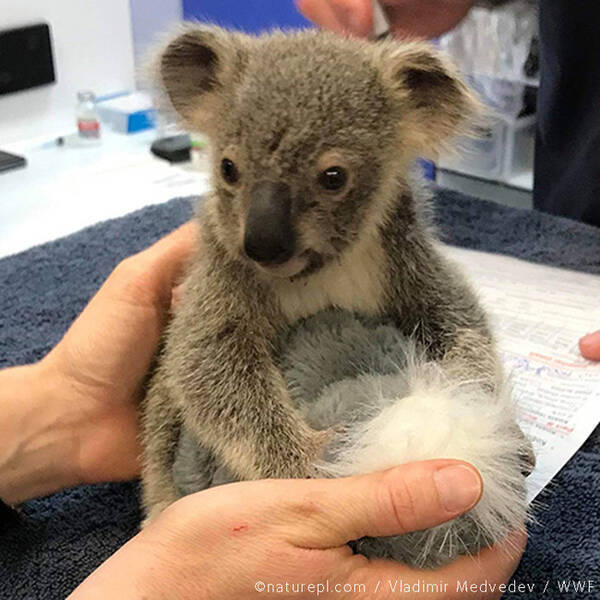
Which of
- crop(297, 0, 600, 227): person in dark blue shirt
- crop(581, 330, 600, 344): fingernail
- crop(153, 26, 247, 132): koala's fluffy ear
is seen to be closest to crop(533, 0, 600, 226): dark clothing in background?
crop(297, 0, 600, 227): person in dark blue shirt

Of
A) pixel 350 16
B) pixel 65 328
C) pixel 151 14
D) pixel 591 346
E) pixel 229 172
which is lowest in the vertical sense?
pixel 65 328

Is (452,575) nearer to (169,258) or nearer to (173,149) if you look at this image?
(169,258)

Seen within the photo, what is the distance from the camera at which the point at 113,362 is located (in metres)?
1.27

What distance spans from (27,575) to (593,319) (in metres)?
1.15

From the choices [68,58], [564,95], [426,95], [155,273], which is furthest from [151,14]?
[426,95]

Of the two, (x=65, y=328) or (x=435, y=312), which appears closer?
(x=435, y=312)

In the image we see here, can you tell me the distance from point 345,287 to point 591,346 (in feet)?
2.23

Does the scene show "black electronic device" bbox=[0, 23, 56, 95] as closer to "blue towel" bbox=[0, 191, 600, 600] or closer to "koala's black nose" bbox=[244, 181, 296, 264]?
"blue towel" bbox=[0, 191, 600, 600]

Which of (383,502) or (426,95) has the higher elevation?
(426,95)

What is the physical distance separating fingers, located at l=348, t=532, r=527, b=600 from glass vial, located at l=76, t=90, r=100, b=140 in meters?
2.42

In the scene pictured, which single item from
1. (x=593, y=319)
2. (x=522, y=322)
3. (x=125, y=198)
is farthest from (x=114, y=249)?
(x=593, y=319)

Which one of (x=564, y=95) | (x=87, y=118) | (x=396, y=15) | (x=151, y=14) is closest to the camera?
(x=396, y=15)

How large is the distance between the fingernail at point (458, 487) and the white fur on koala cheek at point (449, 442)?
1.3 inches

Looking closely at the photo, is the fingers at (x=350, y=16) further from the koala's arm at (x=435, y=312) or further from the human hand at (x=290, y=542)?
the human hand at (x=290, y=542)
